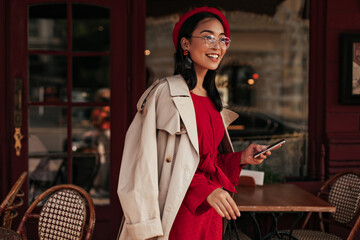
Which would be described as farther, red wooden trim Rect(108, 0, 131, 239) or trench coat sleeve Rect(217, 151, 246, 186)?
red wooden trim Rect(108, 0, 131, 239)

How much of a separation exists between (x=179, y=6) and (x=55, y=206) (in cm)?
288

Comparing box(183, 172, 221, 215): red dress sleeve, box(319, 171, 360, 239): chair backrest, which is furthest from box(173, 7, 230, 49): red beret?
box(319, 171, 360, 239): chair backrest

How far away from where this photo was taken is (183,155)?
186 centimetres

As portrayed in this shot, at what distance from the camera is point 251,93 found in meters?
5.30

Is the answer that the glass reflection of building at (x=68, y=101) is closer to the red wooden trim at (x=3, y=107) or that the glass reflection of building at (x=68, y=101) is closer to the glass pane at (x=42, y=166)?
the glass pane at (x=42, y=166)

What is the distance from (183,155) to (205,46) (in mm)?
549

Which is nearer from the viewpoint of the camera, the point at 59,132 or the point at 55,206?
the point at 55,206

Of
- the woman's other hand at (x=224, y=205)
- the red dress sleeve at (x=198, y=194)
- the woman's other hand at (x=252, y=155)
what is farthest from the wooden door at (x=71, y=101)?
the woman's other hand at (x=224, y=205)

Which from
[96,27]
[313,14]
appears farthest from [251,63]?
[96,27]

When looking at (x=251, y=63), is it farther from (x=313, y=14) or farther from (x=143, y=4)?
(x=143, y=4)

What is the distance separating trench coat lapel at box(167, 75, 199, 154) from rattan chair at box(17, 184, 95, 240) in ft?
4.00

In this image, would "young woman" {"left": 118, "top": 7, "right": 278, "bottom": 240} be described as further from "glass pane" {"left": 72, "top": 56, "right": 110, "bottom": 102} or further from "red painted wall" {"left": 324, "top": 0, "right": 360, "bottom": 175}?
"glass pane" {"left": 72, "top": 56, "right": 110, "bottom": 102}

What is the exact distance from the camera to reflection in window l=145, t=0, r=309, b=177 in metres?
4.35

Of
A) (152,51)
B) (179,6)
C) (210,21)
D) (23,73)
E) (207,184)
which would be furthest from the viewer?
(152,51)
